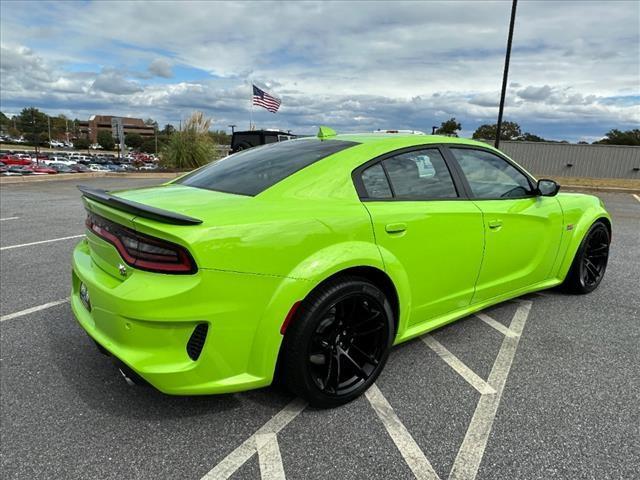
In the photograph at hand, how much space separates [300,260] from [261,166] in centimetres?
93

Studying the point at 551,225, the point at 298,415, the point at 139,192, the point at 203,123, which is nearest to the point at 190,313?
the point at 298,415

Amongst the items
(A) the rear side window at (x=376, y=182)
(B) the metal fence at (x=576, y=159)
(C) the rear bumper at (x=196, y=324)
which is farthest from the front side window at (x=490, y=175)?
(B) the metal fence at (x=576, y=159)

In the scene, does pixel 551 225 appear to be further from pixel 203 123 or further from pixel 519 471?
pixel 203 123

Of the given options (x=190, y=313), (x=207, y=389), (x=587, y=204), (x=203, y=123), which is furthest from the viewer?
(x=203, y=123)

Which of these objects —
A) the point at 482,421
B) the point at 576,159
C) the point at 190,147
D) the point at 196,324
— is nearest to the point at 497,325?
the point at 482,421

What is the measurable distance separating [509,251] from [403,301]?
3.73ft

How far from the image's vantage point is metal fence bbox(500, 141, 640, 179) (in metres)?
28.9

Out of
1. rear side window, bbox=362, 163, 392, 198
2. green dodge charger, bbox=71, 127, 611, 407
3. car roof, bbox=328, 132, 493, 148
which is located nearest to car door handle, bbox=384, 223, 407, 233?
green dodge charger, bbox=71, 127, 611, 407

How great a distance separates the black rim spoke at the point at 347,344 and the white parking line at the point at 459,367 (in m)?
0.62

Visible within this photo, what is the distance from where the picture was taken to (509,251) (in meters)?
3.20

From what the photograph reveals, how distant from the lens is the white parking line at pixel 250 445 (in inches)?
75.9

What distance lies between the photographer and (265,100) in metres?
19.2

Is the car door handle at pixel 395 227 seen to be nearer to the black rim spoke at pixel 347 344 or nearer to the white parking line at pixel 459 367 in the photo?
the black rim spoke at pixel 347 344

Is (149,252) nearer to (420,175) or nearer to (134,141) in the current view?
(420,175)
